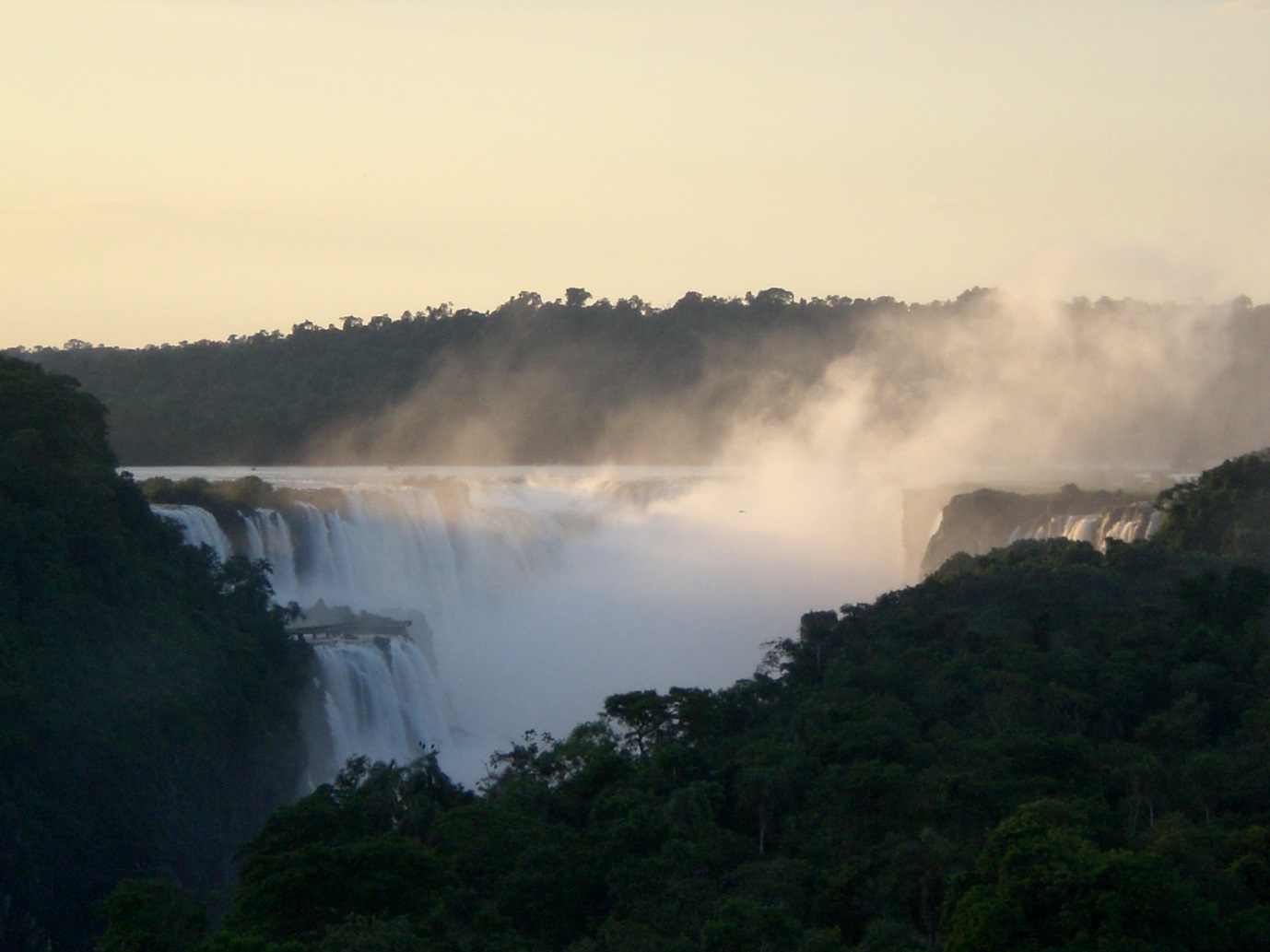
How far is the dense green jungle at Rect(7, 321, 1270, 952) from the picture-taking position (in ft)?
55.6

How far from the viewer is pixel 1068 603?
31.5m

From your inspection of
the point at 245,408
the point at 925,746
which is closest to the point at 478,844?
the point at 925,746

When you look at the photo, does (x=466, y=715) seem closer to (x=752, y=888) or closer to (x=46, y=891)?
(x=46, y=891)

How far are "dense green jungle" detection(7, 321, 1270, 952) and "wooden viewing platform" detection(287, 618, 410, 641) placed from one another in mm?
2454

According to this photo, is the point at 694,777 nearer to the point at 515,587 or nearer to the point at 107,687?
the point at 107,687

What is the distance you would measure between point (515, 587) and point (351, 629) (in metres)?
11.8

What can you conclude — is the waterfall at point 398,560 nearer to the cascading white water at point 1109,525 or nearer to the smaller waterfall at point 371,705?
the smaller waterfall at point 371,705

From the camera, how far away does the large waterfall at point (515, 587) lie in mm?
36750

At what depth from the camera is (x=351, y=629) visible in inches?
1534

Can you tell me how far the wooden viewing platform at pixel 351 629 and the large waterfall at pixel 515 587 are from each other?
0.69 meters

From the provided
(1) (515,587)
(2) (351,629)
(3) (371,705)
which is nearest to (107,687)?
(3) (371,705)

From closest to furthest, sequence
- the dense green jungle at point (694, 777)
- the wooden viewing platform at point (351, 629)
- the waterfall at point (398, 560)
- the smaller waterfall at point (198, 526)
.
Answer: the dense green jungle at point (694, 777), the waterfall at point (398, 560), the smaller waterfall at point (198, 526), the wooden viewing platform at point (351, 629)

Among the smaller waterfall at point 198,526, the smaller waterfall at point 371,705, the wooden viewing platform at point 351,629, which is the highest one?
the smaller waterfall at point 198,526

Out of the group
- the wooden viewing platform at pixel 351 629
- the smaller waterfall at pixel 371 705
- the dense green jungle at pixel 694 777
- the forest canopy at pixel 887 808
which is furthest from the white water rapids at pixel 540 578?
the forest canopy at pixel 887 808
